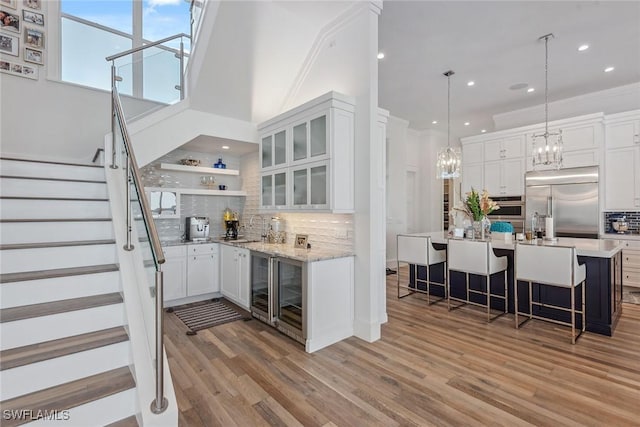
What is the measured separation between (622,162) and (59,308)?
798 centimetres

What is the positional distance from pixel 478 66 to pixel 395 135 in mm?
2875

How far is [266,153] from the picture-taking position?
4.39m

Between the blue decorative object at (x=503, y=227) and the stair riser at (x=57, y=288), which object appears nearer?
the stair riser at (x=57, y=288)

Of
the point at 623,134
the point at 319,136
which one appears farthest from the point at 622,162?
the point at 319,136

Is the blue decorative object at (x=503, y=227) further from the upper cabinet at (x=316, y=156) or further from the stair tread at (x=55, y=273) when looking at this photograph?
the stair tread at (x=55, y=273)

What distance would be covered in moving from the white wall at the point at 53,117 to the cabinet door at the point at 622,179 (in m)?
7.56

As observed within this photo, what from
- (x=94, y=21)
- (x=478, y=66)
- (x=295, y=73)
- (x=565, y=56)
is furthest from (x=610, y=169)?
(x=94, y=21)

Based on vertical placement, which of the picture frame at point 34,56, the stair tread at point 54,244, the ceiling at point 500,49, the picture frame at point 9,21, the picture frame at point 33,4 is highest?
the picture frame at point 33,4

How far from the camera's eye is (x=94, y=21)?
4.70 meters

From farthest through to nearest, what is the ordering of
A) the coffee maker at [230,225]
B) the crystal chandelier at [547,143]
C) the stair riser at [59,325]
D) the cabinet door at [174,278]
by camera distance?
the coffee maker at [230,225]
the crystal chandelier at [547,143]
the cabinet door at [174,278]
the stair riser at [59,325]

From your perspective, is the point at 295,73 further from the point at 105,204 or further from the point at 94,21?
the point at 94,21

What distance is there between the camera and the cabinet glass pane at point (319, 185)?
3373 millimetres

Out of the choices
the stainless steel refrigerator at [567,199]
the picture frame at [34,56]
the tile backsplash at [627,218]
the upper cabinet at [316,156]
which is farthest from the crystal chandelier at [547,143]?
the picture frame at [34,56]

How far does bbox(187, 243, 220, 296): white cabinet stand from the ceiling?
12.7 feet
